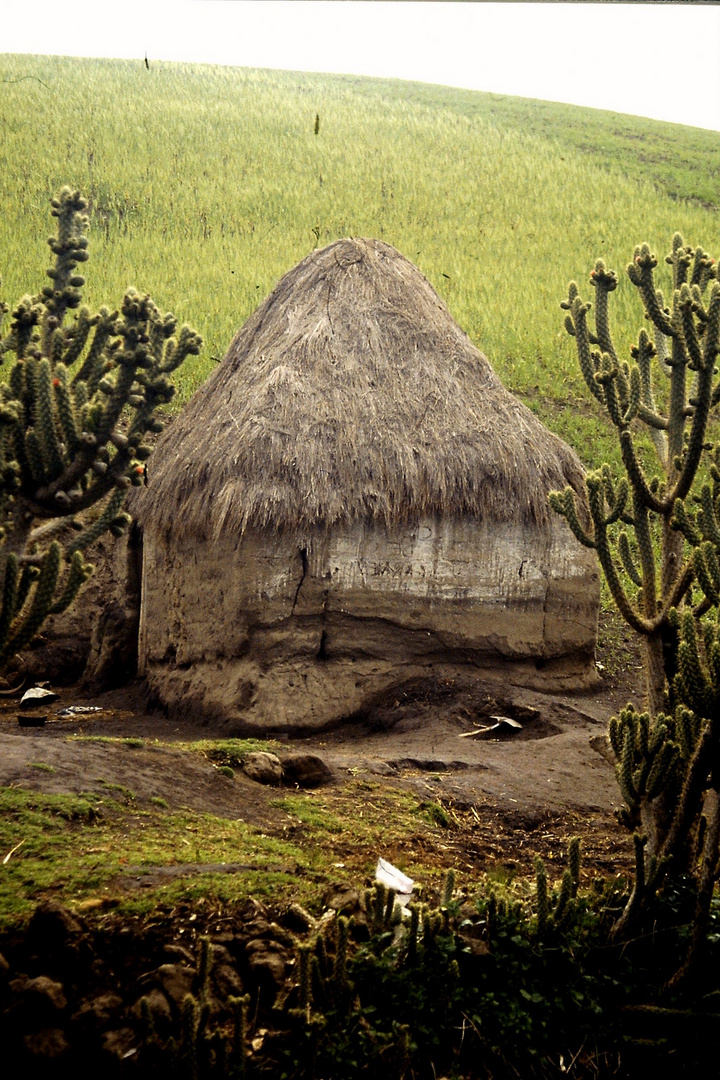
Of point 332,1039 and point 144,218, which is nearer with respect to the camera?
point 332,1039

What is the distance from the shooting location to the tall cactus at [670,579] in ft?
13.7

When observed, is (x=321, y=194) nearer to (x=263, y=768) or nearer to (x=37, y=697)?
(x=37, y=697)

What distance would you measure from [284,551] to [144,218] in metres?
16.0

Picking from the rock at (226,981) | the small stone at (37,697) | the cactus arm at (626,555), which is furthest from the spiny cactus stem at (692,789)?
the small stone at (37,697)

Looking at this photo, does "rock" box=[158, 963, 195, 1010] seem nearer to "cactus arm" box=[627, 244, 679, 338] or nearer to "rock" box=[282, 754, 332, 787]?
"rock" box=[282, 754, 332, 787]

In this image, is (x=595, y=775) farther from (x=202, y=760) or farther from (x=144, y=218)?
(x=144, y=218)

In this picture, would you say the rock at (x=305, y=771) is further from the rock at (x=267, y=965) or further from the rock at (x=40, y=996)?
the rock at (x=40, y=996)

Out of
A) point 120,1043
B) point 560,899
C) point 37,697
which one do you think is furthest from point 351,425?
point 120,1043

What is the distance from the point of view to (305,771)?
20.6 ft

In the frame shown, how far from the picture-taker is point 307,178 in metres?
25.2

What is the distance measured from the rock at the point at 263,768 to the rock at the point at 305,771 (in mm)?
85

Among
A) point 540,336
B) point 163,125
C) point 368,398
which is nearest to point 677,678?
point 368,398

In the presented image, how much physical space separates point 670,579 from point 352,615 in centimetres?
379

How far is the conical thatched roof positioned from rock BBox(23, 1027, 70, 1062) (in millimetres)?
5209
